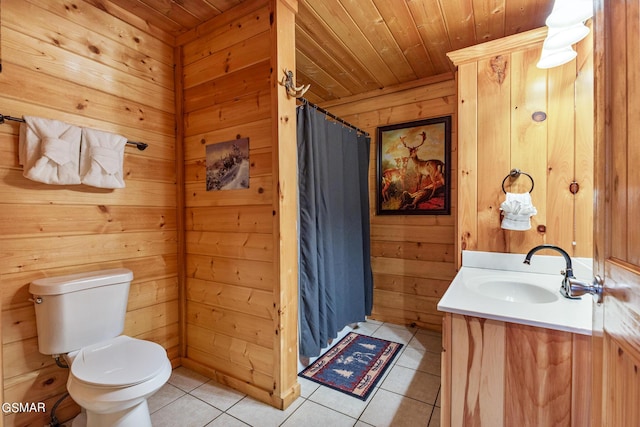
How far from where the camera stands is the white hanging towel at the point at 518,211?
155 centimetres

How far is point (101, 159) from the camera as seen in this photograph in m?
1.56

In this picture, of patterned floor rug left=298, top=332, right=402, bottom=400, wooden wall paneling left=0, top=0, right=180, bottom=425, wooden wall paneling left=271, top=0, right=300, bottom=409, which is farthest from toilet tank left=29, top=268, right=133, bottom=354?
patterned floor rug left=298, top=332, right=402, bottom=400

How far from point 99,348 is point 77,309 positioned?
231mm

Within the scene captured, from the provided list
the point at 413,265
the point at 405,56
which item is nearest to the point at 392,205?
the point at 413,265

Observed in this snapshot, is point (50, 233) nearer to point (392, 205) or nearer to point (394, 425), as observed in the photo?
point (394, 425)

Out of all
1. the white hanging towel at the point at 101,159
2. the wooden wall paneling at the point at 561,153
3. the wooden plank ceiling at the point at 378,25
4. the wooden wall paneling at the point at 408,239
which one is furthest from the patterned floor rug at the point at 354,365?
the wooden plank ceiling at the point at 378,25

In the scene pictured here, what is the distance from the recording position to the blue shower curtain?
6.42ft

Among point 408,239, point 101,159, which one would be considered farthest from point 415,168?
point 101,159

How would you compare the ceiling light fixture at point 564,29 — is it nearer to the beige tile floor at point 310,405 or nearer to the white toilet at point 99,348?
the beige tile floor at point 310,405

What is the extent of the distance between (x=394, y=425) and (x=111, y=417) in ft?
4.50

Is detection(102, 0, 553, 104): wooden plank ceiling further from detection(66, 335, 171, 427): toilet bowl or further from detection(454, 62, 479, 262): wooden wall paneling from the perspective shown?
detection(66, 335, 171, 427): toilet bowl

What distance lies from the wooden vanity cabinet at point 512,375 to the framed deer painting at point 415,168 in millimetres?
1648

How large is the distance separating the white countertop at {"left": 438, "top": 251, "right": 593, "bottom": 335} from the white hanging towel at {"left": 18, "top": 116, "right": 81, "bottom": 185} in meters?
1.93

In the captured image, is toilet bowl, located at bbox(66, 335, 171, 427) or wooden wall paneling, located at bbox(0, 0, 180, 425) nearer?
toilet bowl, located at bbox(66, 335, 171, 427)
